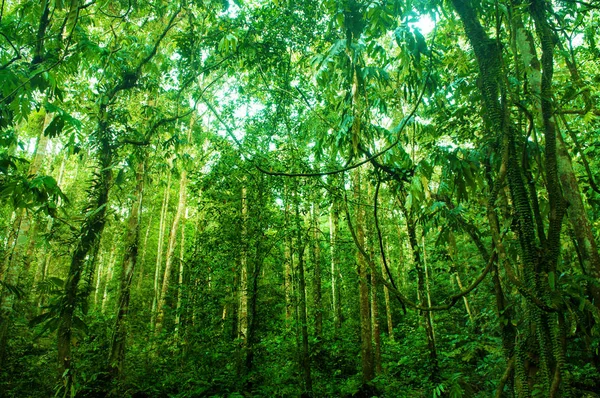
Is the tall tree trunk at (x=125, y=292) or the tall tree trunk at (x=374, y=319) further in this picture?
the tall tree trunk at (x=374, y=319)

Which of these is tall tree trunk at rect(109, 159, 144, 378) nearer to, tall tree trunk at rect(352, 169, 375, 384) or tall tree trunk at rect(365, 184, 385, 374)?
tall tree trunk at rect(352, 169, 375, 384)

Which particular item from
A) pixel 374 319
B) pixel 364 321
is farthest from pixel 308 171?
pixel 374 319

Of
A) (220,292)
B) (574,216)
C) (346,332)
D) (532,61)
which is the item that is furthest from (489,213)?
(346,332)

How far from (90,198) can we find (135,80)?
5.25ft

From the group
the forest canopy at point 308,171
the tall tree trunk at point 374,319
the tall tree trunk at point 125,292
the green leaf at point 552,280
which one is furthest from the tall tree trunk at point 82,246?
the tall tree trunk at point 374,319

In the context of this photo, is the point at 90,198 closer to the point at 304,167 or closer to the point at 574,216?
the point at 304,167

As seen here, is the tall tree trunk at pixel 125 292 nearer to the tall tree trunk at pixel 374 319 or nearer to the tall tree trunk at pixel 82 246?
the tall tree trunk at pixel 82 246

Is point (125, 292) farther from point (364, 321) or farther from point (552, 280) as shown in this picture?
point (552, 280)

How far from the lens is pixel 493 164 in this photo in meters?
1.84

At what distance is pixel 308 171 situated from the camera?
219 inches

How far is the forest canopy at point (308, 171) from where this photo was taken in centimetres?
173

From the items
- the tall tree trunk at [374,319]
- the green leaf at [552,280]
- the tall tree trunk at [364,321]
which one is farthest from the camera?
the tall tree trunk at [374,319]

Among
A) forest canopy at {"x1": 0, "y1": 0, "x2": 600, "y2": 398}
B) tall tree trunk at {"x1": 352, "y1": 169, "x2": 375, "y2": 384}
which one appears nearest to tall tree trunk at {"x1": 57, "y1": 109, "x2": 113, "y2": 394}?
forest canopy at {"x1": 0, "y1": 0, "x2": 600, "y2": 398}

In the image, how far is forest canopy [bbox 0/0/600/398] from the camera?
1726 mm
